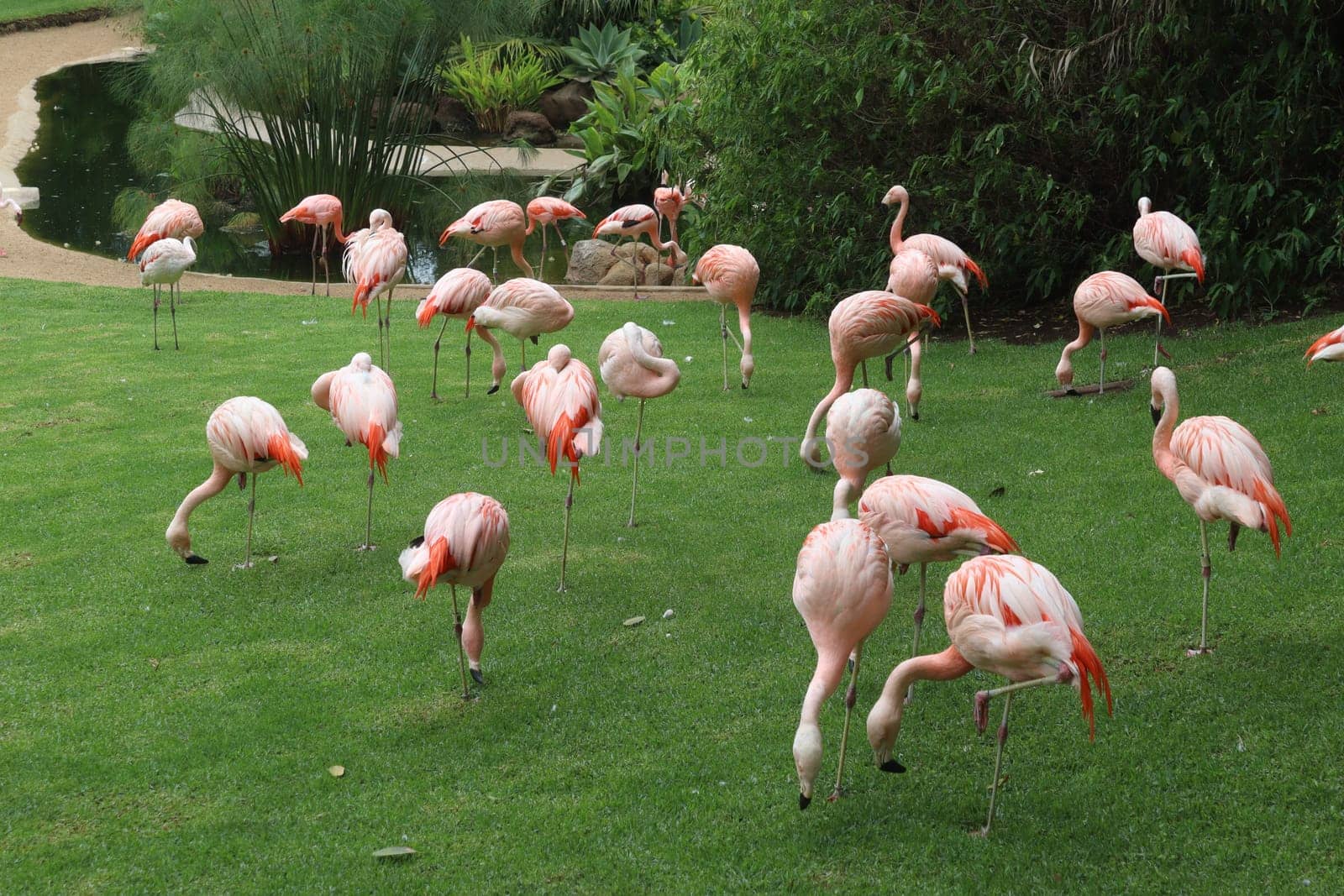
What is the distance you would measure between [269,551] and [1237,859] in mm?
4057

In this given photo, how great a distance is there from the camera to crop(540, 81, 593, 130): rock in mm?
22453

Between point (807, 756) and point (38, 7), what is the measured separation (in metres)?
33.9

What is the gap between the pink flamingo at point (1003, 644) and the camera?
3.03 metres

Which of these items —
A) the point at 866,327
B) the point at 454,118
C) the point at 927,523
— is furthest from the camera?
the point at 454,118

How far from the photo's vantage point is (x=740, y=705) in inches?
157

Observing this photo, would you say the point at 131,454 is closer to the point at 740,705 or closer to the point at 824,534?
the point at 740,705

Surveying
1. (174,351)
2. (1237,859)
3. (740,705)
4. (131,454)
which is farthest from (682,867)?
(174,351)

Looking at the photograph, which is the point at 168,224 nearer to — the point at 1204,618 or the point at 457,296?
the point at 457,296

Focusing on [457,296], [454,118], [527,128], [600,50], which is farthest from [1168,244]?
[454,118]

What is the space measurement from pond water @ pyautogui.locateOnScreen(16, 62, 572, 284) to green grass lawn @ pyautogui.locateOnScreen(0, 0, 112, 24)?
8.06 metres

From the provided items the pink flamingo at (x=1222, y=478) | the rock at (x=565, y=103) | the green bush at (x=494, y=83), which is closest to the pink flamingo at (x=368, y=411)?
the pink flamingo at (x=1222, y=478)

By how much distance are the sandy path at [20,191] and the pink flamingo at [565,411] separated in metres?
6.27

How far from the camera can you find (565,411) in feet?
16.0

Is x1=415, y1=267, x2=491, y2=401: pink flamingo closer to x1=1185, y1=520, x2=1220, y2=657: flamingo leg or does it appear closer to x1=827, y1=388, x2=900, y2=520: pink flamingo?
x1=827, y1=388, x2=900, y2=520: pink flamingo
